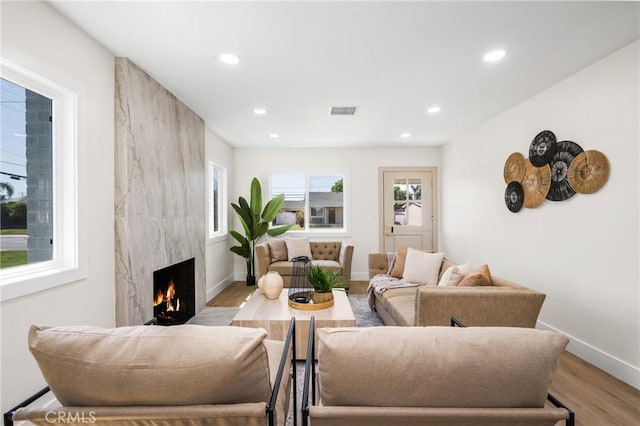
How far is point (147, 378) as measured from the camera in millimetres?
921

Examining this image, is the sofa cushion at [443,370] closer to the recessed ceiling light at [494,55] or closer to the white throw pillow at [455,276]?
the white throw pillow at [455,276]

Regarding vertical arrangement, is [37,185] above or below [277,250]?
above

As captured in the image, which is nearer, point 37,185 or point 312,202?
point 37,185

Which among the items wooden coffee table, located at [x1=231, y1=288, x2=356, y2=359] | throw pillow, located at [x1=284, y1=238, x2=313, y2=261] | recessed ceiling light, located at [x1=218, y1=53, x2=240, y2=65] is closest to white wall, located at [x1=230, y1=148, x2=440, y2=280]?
throw pillow, located at [x1=284, y1=238, x2=313, y2=261]

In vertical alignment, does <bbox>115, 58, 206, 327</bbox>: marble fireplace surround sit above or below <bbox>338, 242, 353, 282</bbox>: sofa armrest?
above

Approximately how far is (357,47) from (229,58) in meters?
1.02

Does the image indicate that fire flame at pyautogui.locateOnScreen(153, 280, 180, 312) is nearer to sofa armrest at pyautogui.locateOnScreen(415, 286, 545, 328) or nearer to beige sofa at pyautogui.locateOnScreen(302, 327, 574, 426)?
sofa armrest at pyautogui.locateOnScreen(415, 286, 545, 328)

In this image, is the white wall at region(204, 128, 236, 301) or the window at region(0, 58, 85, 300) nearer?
the window at region(0, 58, 85, 300)

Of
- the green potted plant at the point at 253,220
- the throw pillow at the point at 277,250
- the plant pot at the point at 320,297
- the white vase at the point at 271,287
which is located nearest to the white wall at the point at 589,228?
the plant pot at the point at 320,297

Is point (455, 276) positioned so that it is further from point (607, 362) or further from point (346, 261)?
point (346, 261)

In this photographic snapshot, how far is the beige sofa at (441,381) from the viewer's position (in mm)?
947

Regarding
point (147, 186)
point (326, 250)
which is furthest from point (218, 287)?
point (147, 186)

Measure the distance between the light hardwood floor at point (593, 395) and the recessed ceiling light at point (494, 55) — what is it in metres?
2.52

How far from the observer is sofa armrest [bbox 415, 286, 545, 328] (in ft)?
7.13
